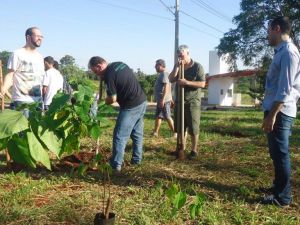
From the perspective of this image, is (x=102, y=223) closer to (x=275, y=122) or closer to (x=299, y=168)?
(x=275, y=122)

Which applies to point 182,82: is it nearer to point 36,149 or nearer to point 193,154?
point 193,154

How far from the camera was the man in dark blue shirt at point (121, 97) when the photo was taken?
4.98 meters

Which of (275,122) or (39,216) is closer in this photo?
(39,216)

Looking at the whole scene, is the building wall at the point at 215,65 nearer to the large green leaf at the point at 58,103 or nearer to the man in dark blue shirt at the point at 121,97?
the man in dark blue shirt at the point at 121,97

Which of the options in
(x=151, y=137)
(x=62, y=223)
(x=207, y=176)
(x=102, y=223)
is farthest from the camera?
(x=151, y=137)

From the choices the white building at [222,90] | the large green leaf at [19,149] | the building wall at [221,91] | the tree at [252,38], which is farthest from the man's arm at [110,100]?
the building wall at [221,91]

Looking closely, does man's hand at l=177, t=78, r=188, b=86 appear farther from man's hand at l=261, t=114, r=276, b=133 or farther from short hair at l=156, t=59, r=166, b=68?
short hair at l=156, t=59, r=166, b=68

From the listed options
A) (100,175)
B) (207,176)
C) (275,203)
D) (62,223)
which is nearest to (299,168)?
(207,176)

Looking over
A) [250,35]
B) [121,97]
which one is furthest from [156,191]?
[250,35]

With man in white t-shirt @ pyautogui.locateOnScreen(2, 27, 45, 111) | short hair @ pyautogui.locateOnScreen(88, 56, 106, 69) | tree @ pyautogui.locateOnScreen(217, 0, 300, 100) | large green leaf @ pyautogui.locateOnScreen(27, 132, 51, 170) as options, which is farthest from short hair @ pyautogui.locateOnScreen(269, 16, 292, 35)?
tree @ pyautogui.locateOnScreen(217, 0, 300, 100)

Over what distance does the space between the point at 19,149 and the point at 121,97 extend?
348 centimetres

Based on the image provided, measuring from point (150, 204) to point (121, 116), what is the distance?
161 cm

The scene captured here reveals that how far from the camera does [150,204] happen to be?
152 inches

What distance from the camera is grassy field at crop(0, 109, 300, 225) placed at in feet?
11.4
